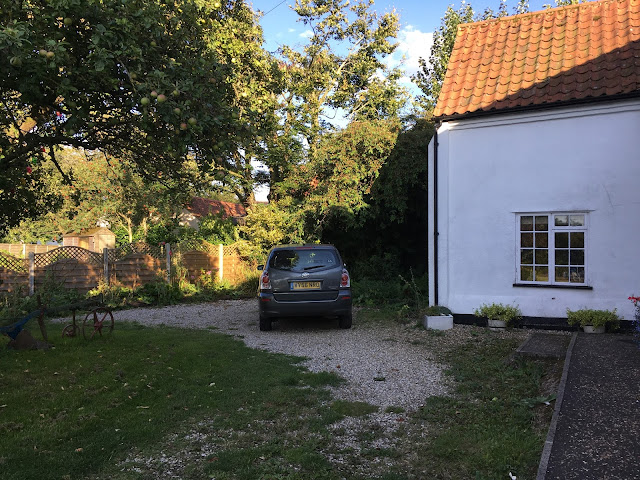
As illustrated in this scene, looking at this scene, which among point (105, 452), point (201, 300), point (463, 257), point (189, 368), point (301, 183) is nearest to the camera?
point (105, 452)

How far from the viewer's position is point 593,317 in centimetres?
820

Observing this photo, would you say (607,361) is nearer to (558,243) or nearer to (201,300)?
(558,243)

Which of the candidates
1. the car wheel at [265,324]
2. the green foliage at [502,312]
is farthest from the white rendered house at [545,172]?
the car wheel at [265,324]

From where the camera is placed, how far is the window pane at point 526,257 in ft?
29.6

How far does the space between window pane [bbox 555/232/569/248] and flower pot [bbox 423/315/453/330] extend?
2474 mm

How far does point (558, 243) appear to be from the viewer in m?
8.84

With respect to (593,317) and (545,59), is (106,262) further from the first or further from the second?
(545,59)

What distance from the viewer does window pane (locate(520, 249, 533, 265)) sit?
9.03 m

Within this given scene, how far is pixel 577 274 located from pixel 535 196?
1.65 meters

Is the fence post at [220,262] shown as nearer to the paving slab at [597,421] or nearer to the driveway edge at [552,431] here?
the paving slab at [597,421]

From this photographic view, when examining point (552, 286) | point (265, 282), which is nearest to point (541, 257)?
point (552, 286)

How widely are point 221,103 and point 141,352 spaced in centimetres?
396

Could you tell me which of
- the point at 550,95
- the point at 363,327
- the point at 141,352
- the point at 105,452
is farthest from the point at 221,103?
the point at 550,95

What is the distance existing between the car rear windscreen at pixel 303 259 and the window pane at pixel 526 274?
3639 millimetres
